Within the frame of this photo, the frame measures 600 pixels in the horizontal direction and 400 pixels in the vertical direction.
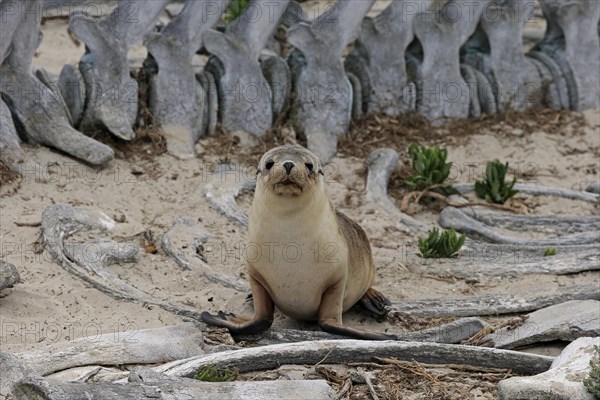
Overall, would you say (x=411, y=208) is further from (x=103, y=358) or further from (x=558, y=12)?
(x=103, y=358)

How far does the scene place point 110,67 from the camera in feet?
Answer: 31.0

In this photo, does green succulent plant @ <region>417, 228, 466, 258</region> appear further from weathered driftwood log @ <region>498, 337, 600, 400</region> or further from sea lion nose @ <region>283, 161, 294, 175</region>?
weathered driftwood log @ <region>498, 337, 600, 400</region>

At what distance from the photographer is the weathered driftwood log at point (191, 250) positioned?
7.56 meters

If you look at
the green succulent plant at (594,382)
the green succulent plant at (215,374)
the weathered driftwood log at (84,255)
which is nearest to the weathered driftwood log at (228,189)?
the weathered driftwood log at (84,255)

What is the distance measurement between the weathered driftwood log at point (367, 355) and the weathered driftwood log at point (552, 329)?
0.57 m

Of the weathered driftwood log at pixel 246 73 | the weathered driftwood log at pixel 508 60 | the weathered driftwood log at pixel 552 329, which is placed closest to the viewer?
the weathered driftwood log at pixel 552 329

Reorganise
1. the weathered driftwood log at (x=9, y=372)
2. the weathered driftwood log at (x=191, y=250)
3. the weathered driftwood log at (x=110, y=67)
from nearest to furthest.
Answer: the weathered driftwood log at (x=9, y=372) → the weathered driftwood log at (x=191, y=250) → the weathered driftwood log at (x=110, y=67)

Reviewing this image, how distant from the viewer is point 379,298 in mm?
7258

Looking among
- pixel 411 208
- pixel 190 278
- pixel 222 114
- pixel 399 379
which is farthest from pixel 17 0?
pixel 399 379

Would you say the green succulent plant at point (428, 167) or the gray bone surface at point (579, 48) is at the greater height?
the gray bone surface at point (579, 48)

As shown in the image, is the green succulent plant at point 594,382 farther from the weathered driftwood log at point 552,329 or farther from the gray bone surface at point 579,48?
the gray bone surface at point 579,48

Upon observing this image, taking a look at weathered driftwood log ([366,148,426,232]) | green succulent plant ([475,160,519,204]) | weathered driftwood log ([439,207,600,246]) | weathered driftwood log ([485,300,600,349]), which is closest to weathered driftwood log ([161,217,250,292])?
weathered driftwood log ([366,148,426,232])

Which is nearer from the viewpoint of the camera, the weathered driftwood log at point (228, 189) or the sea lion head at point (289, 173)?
the sea lion head at point (289, 173)

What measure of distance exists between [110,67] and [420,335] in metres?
3.86
